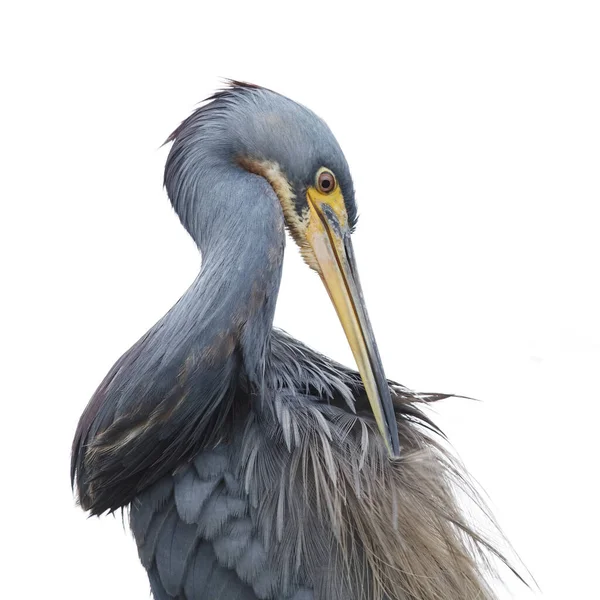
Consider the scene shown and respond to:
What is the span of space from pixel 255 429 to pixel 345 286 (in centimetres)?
32

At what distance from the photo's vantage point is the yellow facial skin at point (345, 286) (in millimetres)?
1613

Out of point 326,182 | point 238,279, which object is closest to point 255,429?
point 238,279

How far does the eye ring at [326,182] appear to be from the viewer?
1.58m

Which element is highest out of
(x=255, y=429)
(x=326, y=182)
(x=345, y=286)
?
(x=326, y=182)

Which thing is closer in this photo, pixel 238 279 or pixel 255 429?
pixel 238 279

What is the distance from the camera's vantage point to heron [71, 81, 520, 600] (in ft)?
5.08

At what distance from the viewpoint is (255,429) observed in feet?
5.37

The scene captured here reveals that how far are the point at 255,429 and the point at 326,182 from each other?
18.8 inches

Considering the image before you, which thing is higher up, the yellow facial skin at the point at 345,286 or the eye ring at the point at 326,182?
the eye ring at the point at 326,182

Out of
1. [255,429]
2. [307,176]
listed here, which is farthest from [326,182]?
[255,429]

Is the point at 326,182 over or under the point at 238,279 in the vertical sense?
over

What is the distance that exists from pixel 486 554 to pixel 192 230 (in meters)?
0.86

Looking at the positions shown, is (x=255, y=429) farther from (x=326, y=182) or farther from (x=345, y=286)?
(x=326, y=182)

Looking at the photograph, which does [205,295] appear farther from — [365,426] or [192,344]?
[365,426]
